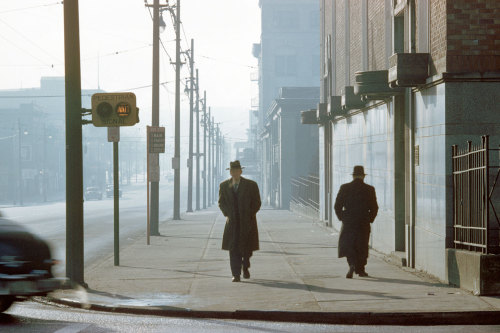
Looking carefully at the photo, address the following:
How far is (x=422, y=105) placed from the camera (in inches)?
511

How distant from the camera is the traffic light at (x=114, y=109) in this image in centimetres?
1392

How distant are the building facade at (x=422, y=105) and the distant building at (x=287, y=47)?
8696 centimetres

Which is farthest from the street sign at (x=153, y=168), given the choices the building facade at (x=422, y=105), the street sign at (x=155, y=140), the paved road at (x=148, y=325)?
the paved road at (x=148, y=325)

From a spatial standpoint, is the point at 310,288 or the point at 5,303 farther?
the point at 310,288

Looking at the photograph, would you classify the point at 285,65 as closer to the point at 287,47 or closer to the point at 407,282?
the point at 287,47

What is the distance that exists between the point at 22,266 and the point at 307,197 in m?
29.6

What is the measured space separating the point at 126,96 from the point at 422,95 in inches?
190

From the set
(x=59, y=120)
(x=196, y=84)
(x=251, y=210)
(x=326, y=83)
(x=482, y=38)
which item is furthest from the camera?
(x=59, y=120)

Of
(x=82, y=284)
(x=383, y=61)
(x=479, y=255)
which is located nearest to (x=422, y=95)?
(x=479, y=255)

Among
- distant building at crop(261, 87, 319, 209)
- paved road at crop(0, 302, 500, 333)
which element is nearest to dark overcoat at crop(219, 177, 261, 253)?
paved road at crop(0, 302, 500, 333)

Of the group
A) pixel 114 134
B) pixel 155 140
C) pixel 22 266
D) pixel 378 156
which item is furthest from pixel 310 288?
pixel 155 140

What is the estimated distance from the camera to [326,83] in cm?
2975

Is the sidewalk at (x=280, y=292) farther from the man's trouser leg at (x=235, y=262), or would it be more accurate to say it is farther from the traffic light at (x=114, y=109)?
the traffic light at (x=114, y=109)

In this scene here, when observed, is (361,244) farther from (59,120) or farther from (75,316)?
(59,120)
